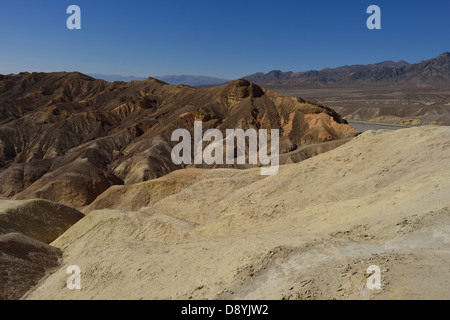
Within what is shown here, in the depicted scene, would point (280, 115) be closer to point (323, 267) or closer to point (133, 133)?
point (133, 133)

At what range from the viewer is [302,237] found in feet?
35.7

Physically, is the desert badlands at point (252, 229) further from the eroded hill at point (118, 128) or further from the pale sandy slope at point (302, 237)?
the eroded hill at point (118, 128)

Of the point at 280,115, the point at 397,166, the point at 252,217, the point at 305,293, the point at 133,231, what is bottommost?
the point at 133,231

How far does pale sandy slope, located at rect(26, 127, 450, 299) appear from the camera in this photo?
8.30 meters

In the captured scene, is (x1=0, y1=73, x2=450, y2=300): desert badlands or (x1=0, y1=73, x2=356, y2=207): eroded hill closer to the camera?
(x1=0, y1=73, x2=450, y2=300): desert badlands

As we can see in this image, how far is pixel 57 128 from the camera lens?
227ft

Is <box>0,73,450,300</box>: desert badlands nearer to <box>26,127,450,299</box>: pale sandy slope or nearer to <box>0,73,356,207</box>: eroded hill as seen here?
<box>26,127,450,299</box>: pale sandy slope

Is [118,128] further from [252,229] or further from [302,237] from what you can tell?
[302,237]

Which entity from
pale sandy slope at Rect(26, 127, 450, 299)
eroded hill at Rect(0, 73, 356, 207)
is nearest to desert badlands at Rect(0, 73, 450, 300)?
pale sandy slope at Rect(26, 127, 450, 299)

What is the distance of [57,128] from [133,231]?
58157 mm

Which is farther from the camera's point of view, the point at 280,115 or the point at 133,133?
the point at 133,133

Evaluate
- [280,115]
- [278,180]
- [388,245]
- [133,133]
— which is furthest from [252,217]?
[133,133]

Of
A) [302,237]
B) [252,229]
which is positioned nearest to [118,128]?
[252,229]
